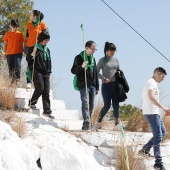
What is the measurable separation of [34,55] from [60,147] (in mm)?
1906

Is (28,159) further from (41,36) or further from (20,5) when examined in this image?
(20,5)

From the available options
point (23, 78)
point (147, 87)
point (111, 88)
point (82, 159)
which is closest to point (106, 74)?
point (111, 88)

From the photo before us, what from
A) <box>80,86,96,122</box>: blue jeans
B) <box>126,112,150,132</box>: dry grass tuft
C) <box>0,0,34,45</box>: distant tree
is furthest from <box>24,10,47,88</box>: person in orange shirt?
<box>0,0,34,45</box>: distant tree

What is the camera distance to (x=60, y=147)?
574cm

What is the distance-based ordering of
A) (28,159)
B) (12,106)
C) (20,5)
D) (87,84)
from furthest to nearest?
(20,5) → (12,106) → (87,84) → (28,159)

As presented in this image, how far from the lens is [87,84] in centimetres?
679

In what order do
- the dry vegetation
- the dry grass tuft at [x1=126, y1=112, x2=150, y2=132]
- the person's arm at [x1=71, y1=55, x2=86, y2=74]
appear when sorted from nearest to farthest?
1. the dry vegetation
2. the person's arm at [x1=71, y1=55, x2=86, y2=74]
3. the dry grass tuft at [x1=126, y1=112, x2=150, y2=132]

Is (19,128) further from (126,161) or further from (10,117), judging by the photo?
(126,161)

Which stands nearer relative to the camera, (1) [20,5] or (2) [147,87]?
(2) [147,87]

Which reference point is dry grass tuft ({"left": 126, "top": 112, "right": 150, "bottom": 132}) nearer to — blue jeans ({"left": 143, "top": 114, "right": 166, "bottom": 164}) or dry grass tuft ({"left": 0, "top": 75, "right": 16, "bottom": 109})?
blue jeans ({"left": 143, "top": 114, "right": 166, "bottom": 164})

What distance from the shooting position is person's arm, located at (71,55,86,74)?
6634mm

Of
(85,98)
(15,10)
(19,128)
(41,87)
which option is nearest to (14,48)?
(41,87)

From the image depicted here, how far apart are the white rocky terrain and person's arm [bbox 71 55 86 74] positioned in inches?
37.6

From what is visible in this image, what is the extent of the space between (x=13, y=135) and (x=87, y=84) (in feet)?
5.52
